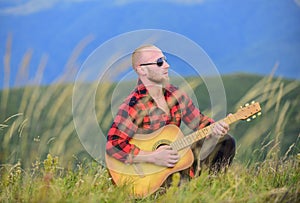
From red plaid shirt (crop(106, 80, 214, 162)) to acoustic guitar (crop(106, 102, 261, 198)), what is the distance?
0.04 m

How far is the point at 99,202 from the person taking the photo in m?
3.55

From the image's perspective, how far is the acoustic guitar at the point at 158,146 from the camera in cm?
377

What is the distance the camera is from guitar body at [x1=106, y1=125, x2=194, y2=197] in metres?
3.77

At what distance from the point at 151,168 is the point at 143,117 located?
0.31 m

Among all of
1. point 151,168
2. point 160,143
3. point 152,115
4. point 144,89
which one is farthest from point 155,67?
point 151,168

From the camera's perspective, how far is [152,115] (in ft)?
12.4

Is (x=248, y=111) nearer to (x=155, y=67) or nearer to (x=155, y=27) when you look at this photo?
(x=155, y=67)

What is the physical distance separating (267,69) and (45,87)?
1.39 m

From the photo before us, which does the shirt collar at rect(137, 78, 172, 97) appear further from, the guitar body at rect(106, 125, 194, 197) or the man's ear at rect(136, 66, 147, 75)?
the guitar body at rect(106, 125, 194, 197)

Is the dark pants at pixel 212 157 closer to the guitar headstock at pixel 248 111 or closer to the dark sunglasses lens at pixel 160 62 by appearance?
the guitar headstock at pixel 248 111

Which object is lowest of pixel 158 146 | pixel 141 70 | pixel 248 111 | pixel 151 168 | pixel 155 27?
pixel 151 168

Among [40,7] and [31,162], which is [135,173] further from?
[40,7]

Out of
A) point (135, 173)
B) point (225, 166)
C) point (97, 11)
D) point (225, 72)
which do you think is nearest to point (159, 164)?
point (135, 173)

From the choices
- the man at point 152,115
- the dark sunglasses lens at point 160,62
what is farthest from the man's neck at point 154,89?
the dark sunglasses lens at point 160,62
